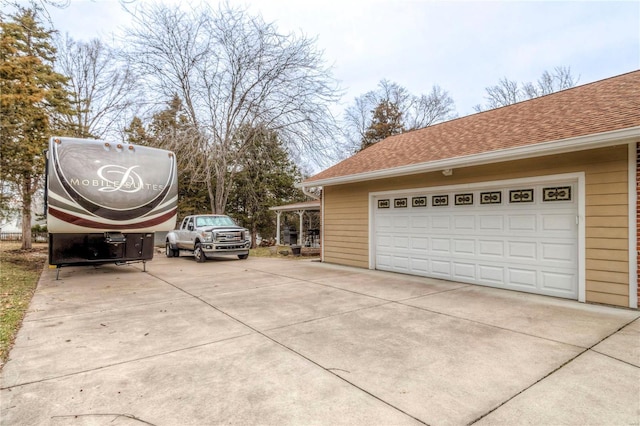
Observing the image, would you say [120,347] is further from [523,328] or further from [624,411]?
[523,328]

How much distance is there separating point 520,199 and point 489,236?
93 centimetres

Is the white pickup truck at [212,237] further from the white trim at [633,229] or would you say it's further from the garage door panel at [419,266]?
the white trim at [633,229]

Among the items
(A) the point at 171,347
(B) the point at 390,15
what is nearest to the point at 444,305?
(A) the point at 171,347

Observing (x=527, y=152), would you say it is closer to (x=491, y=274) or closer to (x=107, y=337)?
(x=491, y=274)

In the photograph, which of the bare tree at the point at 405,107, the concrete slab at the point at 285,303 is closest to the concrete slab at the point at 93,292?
the concrete slab at the point at 285,303

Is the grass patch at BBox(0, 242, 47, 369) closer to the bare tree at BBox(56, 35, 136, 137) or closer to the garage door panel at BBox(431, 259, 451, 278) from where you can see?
the garage door panel at BBox(431, 259, 451, 278)

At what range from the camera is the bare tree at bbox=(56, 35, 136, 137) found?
59.0ft

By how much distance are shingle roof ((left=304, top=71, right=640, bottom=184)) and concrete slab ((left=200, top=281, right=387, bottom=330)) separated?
11.6 feet

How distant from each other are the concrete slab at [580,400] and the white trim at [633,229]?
8.90 feet

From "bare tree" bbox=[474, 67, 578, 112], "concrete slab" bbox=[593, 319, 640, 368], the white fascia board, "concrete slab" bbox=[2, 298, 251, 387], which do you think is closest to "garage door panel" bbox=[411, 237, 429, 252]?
the white fascia board

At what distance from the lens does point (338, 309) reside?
502 centimetres

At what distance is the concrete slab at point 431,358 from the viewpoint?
97.2 inches

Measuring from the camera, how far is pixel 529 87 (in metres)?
22.7

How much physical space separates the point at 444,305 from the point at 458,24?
443 inches
